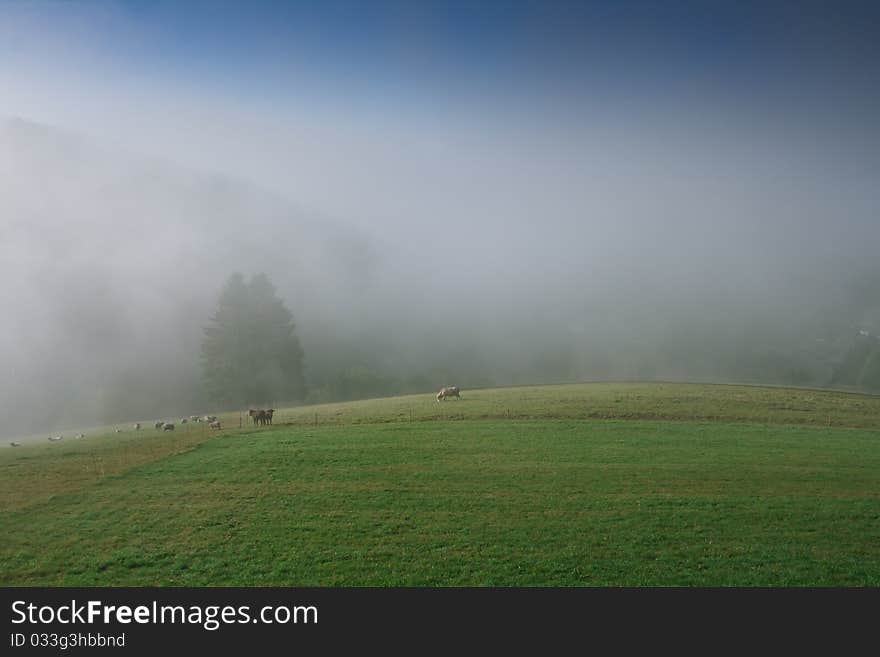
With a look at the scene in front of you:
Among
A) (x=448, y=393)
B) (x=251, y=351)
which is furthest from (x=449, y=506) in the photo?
(x=251, y=351)

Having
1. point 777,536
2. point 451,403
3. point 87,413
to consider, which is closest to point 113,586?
point 777,536

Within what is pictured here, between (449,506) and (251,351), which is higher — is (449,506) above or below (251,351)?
below

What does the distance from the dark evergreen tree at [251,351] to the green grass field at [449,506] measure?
1571 inches

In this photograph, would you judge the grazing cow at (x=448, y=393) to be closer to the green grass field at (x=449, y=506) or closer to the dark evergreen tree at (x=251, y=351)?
the green grass field at (x=449, y=506)

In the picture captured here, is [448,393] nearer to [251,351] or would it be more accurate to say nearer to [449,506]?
[251,351]

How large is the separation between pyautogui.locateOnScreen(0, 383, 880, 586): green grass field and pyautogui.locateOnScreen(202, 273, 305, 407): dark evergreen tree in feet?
131

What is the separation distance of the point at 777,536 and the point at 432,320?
501 ft

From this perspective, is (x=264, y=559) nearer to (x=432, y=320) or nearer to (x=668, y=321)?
(x=432, y=320)

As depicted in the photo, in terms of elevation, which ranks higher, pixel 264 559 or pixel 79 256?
pixel 79 256

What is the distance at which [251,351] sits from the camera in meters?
90.2

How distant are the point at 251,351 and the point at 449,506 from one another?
236 feet

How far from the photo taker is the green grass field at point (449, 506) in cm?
2028

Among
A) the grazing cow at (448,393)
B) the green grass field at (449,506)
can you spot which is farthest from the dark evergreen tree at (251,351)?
the green grass field at (449,506)
